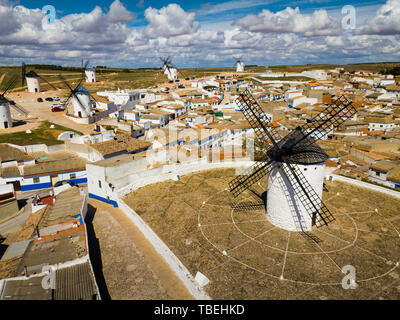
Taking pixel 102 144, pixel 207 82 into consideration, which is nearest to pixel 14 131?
pixel 102 144

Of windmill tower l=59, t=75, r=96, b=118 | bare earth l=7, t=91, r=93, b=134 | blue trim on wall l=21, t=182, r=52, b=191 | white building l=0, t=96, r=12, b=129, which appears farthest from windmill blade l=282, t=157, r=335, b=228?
white building l=0, t=96, r=12, b=129

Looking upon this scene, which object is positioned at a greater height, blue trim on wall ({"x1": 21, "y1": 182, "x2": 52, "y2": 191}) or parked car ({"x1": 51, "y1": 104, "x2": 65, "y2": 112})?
parked car ({"x1": 51, "y1": 104, "x2": 65, "y2": 112})

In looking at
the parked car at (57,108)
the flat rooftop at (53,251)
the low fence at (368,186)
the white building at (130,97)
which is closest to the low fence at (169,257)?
the flat rooftop at (53,251)

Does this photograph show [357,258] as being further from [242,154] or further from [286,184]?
[242,154]

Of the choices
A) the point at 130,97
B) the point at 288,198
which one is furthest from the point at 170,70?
the point at 288,198

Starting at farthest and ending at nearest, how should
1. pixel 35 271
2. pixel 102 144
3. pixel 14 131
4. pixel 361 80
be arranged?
pixel 361 80, pixel 14 131, pixel 102 144, pixel 35 271

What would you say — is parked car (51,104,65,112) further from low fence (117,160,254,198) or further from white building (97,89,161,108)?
low fence (117,160,254,198)
